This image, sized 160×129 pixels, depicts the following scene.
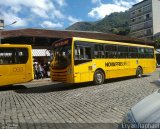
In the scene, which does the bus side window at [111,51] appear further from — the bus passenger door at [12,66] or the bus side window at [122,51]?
the bus passenger door at [12,66]

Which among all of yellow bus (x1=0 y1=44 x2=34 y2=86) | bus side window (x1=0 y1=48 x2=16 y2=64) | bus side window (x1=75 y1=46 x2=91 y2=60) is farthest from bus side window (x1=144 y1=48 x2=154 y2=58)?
bus side window (x1=0 y1=48 x2=16 y2=64)

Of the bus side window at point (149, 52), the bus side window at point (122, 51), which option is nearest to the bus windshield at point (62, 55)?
the bus side window at point (122, 51)

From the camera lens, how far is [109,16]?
199250 millimetres

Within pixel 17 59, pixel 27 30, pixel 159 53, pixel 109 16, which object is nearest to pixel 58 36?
pixel 27 30

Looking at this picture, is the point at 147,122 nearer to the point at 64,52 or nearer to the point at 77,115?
the point at 77,115

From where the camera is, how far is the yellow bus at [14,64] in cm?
1725

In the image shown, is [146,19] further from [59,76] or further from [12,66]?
[59,76]

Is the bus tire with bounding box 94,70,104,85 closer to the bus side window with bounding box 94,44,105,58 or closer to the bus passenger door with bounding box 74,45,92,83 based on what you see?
the bus passenger door with bounding box 74,45,92,83

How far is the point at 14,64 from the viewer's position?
17.6 metres

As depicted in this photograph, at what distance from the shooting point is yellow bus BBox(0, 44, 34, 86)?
679 inches

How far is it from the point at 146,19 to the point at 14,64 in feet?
319

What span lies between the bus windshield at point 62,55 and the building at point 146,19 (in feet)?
304

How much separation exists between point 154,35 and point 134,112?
341 feet

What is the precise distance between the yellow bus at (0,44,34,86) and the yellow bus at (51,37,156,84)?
209cm
